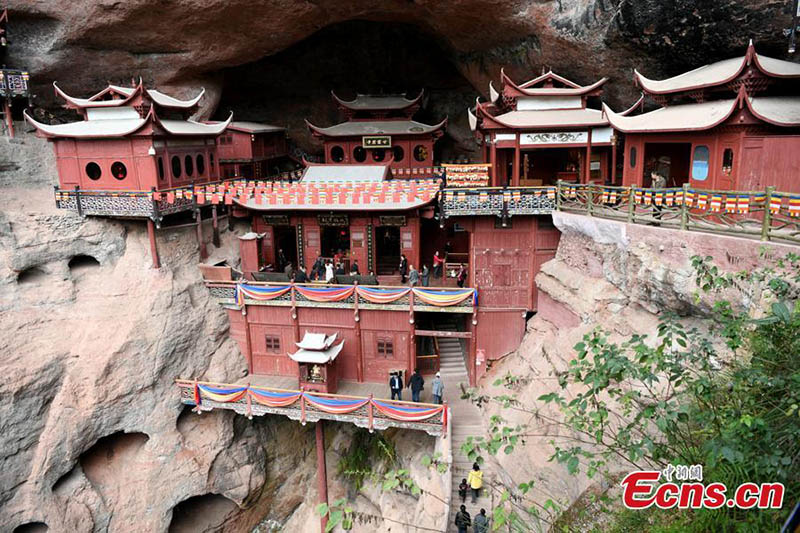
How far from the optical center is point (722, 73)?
17938mm

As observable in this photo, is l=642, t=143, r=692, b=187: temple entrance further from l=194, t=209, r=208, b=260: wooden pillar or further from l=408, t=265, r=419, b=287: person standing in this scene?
l=194, t=209, r=208, b=260: wooden pillar

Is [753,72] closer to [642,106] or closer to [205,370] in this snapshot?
[642,106]

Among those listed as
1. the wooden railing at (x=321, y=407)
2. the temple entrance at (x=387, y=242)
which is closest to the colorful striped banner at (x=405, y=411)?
the wooden railing at (x=321, y=407)

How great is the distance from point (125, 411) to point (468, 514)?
1400 centimetres

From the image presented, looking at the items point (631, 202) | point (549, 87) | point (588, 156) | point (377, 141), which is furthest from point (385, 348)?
point (377, 141)

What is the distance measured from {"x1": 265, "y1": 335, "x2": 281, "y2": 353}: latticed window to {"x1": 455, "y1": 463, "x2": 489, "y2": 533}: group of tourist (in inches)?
399

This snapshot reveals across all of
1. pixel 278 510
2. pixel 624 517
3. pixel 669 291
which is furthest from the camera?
pixel 278 510

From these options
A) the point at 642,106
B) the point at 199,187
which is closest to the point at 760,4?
the point at 642,106

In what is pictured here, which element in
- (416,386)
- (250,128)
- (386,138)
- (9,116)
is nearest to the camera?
(416,386)

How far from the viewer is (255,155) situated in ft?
114

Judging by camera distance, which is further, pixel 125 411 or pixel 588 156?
pixel 588 156

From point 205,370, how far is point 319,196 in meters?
9.13

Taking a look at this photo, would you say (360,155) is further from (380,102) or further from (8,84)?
(8,84)

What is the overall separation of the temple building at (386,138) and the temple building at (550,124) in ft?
23.5
